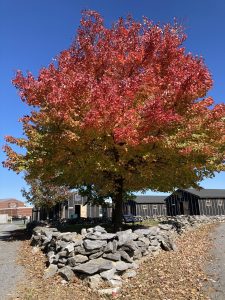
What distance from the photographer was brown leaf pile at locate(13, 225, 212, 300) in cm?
1045

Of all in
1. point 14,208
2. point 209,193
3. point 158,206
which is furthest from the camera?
point 14,208

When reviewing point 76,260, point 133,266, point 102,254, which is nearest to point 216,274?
point 133,266

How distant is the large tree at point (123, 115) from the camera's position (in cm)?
1544

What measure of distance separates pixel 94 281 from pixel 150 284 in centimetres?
202

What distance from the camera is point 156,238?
52.0 feet

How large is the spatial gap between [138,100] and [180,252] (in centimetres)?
803

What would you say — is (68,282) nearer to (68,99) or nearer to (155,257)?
(155,257)

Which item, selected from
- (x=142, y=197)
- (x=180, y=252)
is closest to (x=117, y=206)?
(x=180, y=252)

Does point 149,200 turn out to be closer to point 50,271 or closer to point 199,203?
point 199,203

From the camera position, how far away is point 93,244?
517 inches

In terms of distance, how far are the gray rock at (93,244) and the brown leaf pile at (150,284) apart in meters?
1.41

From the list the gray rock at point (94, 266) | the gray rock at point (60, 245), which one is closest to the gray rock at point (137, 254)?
the gray rock at point (94, 266)

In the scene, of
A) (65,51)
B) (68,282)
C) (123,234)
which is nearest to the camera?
(68,282)

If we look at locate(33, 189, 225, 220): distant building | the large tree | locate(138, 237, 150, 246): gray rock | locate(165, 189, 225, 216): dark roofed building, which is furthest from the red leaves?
locate(165, 189, 225, 216): dark roofed building
